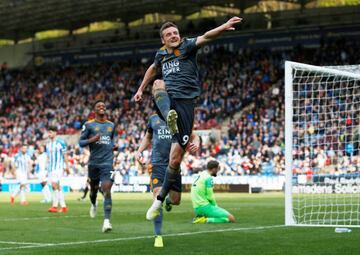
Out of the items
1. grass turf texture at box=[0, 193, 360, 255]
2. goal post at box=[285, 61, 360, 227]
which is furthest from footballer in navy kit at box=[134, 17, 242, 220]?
goal post at box=[285, 61, 360, 227]

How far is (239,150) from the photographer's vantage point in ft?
136

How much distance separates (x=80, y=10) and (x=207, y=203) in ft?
122

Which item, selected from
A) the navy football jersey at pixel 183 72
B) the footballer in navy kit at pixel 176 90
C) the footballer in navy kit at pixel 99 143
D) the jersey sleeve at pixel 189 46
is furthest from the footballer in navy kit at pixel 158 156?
the footballer in navy kit at pixel 99 143

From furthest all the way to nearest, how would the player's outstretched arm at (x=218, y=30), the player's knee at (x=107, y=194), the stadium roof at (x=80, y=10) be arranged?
the stadium roof at (x=80, y=10) → the player's knee at (x=107, y=194) → the player's outstretched arm at (x=218, y=30)

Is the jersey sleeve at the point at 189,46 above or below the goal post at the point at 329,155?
above

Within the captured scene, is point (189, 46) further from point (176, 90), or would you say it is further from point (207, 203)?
point (207, 203)

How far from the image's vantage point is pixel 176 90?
10766mm

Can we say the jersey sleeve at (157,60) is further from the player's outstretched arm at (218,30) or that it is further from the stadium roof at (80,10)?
the stadium roof at (80,10)

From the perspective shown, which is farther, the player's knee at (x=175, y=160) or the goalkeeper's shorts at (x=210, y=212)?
the goalkeeper's shorts at (x=210, y=212)

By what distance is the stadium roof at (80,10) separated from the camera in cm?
5028

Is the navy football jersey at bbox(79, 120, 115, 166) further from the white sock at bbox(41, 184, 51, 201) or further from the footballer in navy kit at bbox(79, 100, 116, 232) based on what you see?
the white sock at bbox(41, 184, 51, 201)

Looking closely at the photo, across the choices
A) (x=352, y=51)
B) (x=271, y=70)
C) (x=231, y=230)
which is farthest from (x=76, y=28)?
(x=231, y=230)

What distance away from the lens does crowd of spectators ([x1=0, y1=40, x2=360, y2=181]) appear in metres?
41.5

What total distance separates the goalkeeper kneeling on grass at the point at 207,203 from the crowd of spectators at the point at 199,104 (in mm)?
12723
